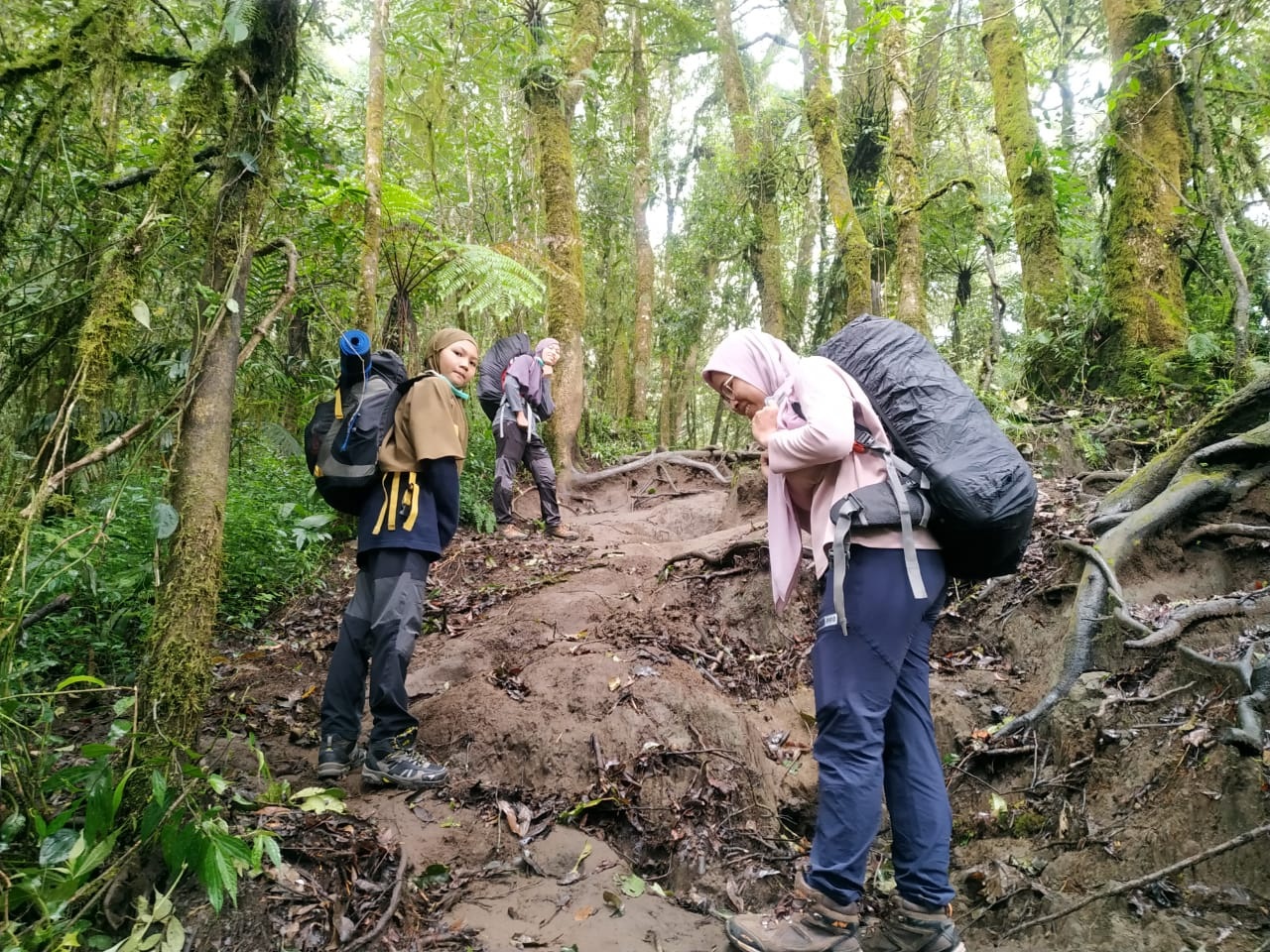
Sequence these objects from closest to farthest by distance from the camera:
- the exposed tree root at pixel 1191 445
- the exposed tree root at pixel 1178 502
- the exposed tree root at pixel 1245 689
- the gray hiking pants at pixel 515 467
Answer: the exposed tree root at pixel 1245 689 < the exposed tree root at pixel 1178 502 < the exposed tree root at pixel 1191 445 < the gray hiking pants at pixel 515 467

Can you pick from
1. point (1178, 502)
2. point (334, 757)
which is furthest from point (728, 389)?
point (1178, 502)

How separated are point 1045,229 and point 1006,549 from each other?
8.78 metres

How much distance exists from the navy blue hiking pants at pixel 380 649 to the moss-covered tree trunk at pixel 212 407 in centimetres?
92

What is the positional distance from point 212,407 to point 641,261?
14.9 metres

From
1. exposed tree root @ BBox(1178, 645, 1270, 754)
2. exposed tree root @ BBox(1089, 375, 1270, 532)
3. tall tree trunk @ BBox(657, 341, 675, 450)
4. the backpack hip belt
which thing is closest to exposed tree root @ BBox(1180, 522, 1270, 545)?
exposed tree root @ BBox(1089, 375, 1270, 532)

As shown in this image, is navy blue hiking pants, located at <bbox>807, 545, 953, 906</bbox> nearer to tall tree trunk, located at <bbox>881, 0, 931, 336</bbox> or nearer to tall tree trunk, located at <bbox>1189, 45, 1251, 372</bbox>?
tall tree trunk, located at <bbox>1189, 45, 1251, 372</bbox>

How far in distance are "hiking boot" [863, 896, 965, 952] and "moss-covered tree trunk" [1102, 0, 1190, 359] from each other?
292 inches

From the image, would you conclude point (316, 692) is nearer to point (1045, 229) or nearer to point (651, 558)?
point (651, 558)

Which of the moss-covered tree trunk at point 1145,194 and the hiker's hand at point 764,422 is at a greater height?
the moss-covered tree trunk at point 1145,194

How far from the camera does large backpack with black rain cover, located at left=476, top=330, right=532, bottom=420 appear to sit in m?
8.22

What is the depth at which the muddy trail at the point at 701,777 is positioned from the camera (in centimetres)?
262

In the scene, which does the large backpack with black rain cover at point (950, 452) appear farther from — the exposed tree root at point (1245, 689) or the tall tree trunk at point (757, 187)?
the tall tree trunk at point (757, 187)

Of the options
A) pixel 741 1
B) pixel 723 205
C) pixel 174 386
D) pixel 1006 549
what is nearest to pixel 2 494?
pixel 174 386

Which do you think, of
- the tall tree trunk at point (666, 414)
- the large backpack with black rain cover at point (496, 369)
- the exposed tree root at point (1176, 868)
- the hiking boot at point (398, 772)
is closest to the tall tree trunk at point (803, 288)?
the tall tree trunk at point (666, 414)
